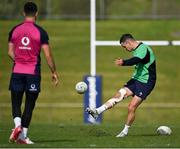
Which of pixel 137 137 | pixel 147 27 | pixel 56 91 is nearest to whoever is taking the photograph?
pixel 137 137

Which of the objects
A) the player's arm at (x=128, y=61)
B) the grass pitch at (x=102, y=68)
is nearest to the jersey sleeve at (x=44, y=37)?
the player's arm at (x=128, y=61)

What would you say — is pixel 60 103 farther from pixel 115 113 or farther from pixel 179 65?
pixel 179 65

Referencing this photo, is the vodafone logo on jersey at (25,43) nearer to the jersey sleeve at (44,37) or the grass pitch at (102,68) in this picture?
the jersey sleeve at (44,37)

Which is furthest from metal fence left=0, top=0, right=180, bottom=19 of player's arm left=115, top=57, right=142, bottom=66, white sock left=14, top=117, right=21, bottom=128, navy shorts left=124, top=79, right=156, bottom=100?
white sock left=14, top=117, right=21, bottom=128

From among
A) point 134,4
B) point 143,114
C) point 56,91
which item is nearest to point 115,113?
point 143,114

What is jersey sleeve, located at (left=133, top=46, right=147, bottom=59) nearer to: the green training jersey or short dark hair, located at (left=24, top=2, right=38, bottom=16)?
the green training jersey

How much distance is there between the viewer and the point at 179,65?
36750 millimetres

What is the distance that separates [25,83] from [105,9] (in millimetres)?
21370

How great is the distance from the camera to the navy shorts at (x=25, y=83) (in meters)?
14.0

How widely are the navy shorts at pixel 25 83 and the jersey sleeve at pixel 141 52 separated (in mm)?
2303

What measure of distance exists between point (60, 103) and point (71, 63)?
2.72 m

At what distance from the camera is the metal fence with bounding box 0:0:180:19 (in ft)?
116

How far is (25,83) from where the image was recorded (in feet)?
46.2

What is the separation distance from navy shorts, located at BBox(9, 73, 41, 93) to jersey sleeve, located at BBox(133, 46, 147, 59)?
2.30 m
